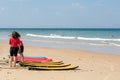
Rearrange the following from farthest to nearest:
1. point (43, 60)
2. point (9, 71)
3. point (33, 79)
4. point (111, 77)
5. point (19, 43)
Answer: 1. point (43, 60)
2. point (19, 43)
3. point (9, 71)
4. point (111, 77)
5. point (33, 79)

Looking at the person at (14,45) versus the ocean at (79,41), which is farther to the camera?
the ocean at (79,41)

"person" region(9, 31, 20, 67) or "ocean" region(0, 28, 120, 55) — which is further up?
"person" region(9, 31, 20, 67)

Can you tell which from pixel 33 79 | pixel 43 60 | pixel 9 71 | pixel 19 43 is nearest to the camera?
pixel 33 79

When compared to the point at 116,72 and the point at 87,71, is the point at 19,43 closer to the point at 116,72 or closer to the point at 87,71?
the point at 87,71

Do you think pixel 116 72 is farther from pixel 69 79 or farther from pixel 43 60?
pixel 43 60

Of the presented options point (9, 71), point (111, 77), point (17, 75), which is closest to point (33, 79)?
point (17, 75)

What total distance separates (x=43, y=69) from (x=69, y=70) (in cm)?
90

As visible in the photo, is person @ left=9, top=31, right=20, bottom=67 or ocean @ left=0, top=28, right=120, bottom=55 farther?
ocean @ left=0, top=28, right=120, bottom=55

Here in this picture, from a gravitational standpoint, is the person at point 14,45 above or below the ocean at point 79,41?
above

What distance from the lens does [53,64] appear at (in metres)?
12.2

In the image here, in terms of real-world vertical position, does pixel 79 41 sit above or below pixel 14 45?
below

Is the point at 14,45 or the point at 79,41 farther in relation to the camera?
the point at 79,41

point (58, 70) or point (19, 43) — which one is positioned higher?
point (19, 43)

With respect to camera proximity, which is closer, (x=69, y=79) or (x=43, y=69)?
(x=69, y=79)
